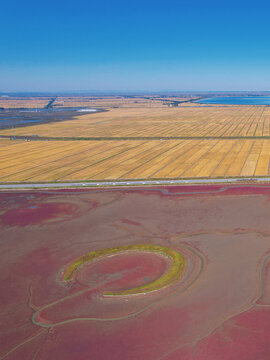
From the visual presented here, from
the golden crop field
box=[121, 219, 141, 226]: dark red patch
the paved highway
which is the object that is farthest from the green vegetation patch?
the golden crop field

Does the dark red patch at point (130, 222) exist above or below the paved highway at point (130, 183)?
below

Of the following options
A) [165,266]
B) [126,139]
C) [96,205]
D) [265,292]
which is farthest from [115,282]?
[126,139]

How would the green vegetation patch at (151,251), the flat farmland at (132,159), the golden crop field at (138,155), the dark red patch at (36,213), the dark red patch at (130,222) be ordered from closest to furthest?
the green vegetation patch at (151,251) → the dark red patch at (130,222) → the dark red patch at (36,213) → the flat farmland at (132,159) → the golden crop field at (138,155)

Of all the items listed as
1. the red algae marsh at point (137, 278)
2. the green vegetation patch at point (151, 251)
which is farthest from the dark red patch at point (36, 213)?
the green vegetation patch at point (151, 251)

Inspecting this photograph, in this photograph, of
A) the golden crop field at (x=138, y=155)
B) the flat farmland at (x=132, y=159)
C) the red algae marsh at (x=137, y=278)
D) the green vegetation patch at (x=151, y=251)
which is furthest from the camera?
the golden crop field at (x=138, y=155)

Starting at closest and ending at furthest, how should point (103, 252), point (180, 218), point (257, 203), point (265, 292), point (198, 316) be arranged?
point (198, 316) < point (265, 292) < point (103, 252) < point (180, 218) < point (257, 203)

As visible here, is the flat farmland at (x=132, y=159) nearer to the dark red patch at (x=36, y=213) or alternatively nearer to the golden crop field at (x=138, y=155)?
the golden crop field at (x=138, y=155)

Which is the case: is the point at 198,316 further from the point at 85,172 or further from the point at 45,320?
the point at 85,172

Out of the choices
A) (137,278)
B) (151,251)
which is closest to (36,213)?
(151,251)
